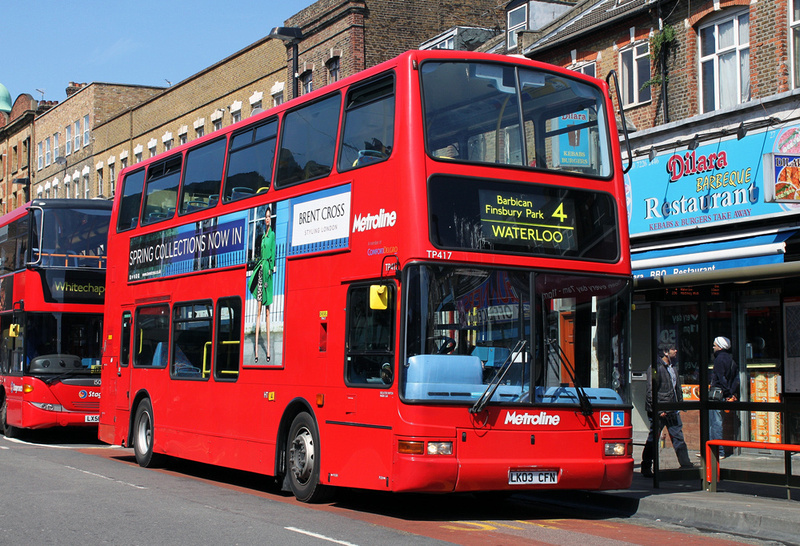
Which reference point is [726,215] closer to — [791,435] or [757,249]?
[757,249]

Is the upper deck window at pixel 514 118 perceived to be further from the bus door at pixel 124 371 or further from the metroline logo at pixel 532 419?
the bus door at pixel 124 371

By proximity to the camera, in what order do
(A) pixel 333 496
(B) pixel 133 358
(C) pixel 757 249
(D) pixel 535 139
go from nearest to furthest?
(D) pixel 535 139, (A) pixel 333 496, (C) pixel 757 249, (B) pixel 133 358

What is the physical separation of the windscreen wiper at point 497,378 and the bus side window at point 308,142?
Result: 120 inches

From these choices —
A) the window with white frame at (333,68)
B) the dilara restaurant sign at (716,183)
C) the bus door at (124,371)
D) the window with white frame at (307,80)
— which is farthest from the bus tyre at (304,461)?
the window with white frame at (307,80)

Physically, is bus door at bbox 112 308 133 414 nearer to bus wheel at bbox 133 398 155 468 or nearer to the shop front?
bus wheel at bbox 133 398 155 468

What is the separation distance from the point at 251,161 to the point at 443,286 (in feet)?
14.8

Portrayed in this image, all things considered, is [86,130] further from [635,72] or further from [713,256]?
[713,256]

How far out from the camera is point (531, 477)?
10.3 meters

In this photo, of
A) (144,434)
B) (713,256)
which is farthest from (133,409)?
(713,256)

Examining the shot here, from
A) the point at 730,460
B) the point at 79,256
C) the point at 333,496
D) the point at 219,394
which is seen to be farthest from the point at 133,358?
the point at 730,460

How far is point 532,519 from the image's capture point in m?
11.0

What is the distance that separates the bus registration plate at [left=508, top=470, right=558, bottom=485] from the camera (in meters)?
10.2

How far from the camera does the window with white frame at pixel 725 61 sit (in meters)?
18.5

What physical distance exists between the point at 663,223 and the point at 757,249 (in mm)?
3826
